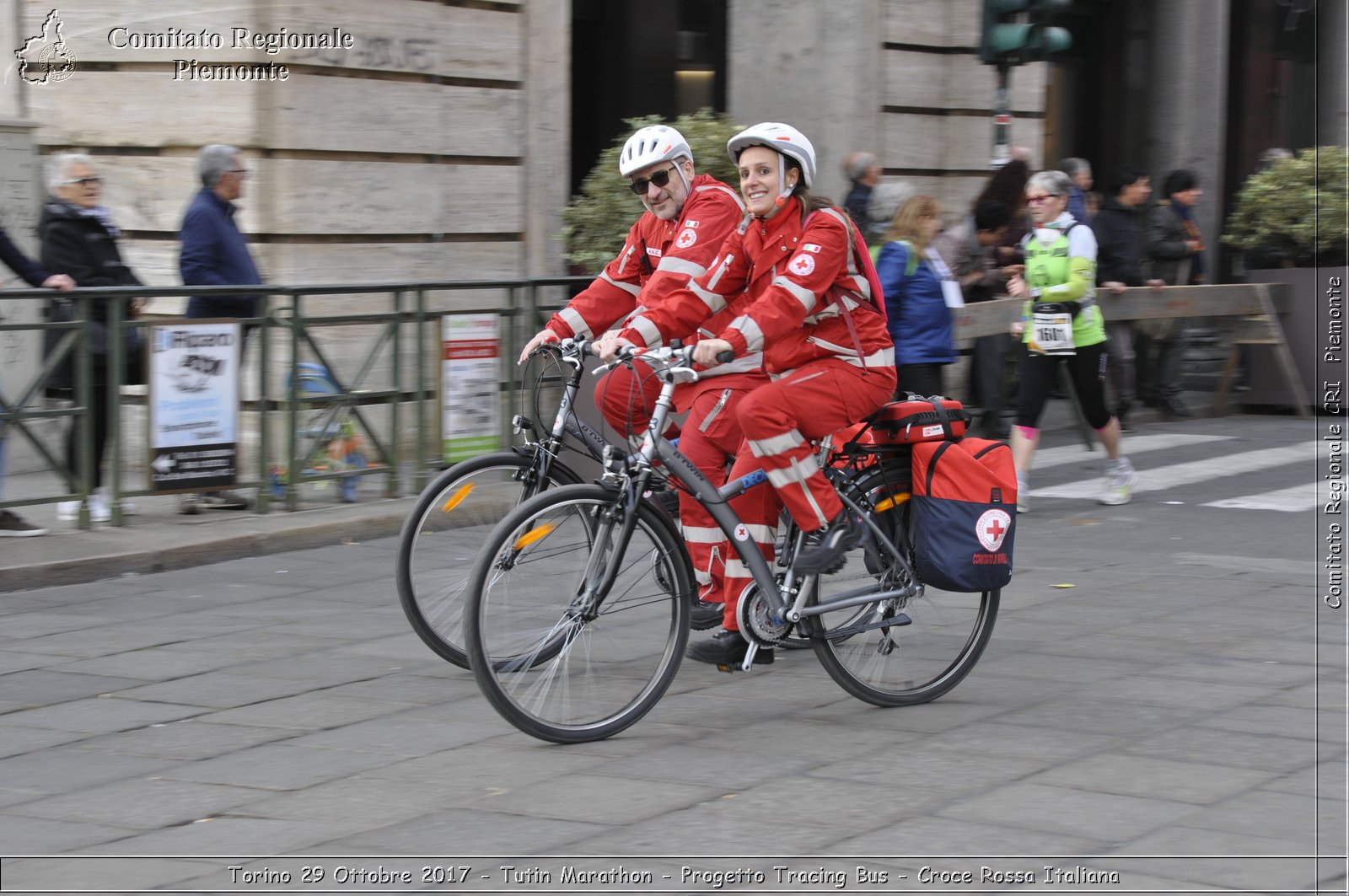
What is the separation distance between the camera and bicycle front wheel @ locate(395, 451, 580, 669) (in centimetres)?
566

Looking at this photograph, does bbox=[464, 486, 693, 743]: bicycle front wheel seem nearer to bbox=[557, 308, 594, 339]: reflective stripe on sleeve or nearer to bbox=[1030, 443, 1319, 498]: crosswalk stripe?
bbox=[557, 308, 594, 339]: reflective stripe on sleeve

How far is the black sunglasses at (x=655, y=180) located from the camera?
5.87 m

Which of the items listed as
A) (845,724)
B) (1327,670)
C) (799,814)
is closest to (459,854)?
(799,814)

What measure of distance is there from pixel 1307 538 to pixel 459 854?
5927mm

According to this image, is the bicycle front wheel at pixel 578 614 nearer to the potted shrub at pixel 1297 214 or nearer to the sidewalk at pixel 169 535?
the sidewalk at pixel 169 535

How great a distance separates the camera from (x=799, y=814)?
436 centimetres

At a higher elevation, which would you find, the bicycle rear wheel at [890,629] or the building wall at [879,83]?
the building wall at [879,83]

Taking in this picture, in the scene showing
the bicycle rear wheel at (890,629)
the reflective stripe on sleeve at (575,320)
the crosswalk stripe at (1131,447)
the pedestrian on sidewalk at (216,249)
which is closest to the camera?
the bicycle rear wheel at (890,629)

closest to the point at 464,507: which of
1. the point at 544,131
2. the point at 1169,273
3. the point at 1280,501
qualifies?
the point at 1280,501

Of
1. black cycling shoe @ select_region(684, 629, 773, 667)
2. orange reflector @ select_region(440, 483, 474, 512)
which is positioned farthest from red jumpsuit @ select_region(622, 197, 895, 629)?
orange reflector @ select_region(440, 483, 474, 512)

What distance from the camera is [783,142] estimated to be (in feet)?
17.4

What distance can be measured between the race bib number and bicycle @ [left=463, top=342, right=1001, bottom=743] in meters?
3.93

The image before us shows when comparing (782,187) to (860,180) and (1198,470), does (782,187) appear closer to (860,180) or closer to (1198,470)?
(860,180)

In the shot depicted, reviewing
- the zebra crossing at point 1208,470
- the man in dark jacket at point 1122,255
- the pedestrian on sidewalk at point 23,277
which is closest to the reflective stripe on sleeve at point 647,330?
the pedestrian on sidewalk at point 23,277
